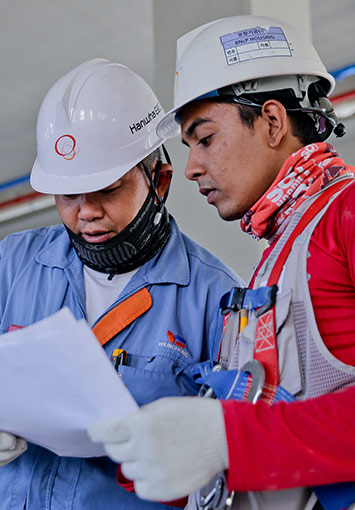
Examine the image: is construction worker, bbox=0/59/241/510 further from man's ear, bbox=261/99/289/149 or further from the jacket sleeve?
the jacket sleeve

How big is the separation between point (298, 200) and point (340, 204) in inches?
7.0

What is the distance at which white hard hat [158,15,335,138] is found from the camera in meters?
1.64

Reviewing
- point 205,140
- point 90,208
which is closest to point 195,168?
point 205,140

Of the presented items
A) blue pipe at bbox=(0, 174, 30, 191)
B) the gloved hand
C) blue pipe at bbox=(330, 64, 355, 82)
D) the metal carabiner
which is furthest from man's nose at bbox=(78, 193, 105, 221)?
blue pipe at bbox=(0, 174, 30, 191)

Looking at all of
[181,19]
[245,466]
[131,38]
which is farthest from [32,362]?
[131,38]

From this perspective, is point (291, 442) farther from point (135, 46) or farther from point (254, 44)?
point (135, 46)

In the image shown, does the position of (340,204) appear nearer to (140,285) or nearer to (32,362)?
(32,362)

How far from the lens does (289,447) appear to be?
43.2 inches

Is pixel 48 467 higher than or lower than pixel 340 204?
lower

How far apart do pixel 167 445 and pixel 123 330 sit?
0.90 meters

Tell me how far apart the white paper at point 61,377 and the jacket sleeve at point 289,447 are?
0.19m

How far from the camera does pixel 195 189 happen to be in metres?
3.10

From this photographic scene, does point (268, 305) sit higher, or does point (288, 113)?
point (288, 113)

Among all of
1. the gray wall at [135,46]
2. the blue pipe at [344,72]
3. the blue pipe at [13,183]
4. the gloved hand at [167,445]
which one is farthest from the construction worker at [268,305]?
the blue pipe at [13,183]
